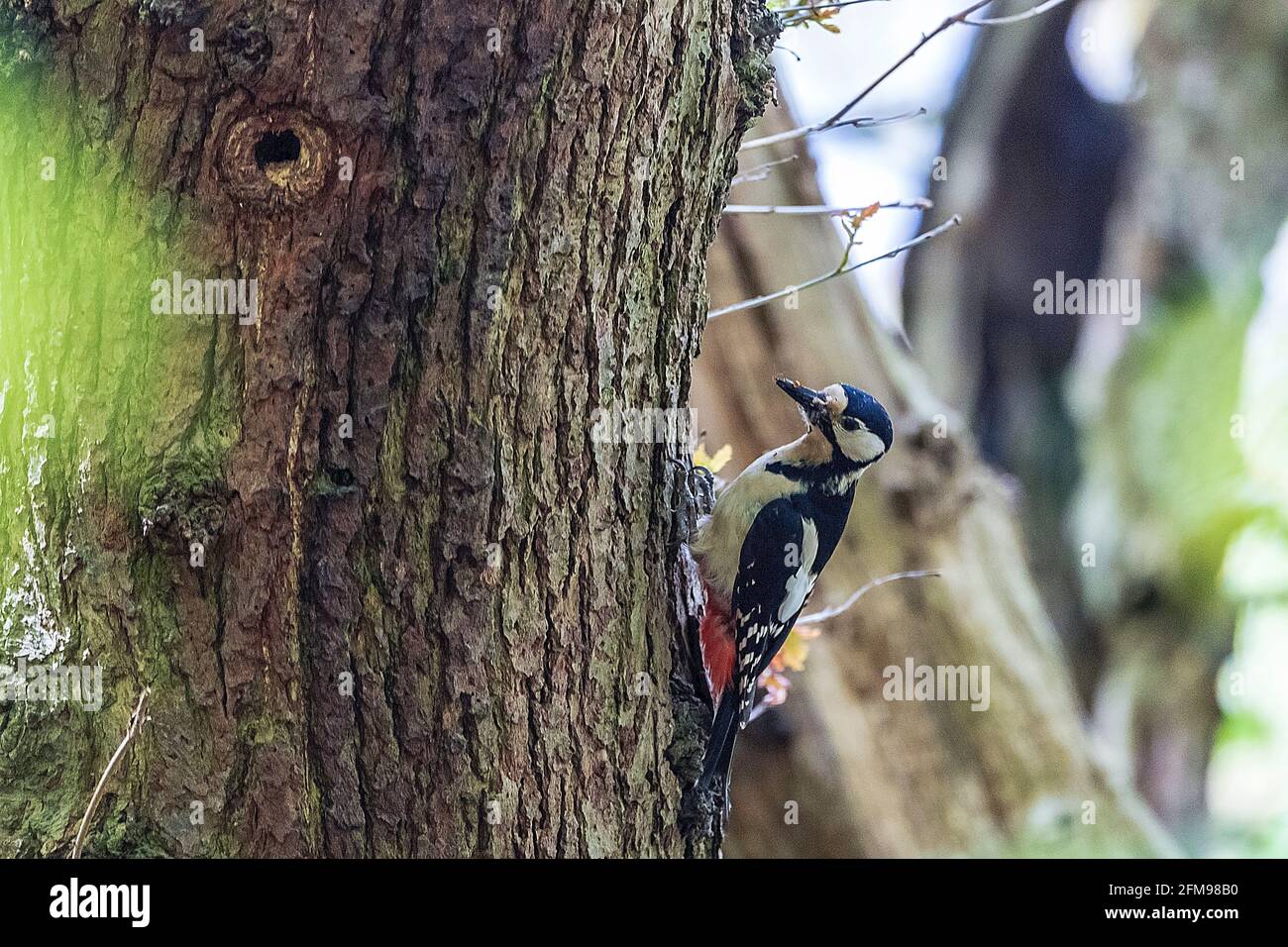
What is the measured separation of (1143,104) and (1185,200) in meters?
0.56

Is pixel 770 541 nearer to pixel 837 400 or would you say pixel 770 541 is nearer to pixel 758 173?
pixel 837 400

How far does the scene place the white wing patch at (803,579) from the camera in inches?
85.5

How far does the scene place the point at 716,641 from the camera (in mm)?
1959

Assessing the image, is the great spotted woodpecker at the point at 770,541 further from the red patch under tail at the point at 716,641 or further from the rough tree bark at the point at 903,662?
the rough tree bark at the point at 903,662

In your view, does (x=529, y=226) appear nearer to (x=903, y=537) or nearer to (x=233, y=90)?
(x=233, y=90)

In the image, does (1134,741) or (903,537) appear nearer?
(903,537)

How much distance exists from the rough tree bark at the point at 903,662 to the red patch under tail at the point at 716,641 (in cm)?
134

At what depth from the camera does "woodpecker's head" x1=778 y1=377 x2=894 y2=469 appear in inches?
92.7

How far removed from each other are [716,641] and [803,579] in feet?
1.32

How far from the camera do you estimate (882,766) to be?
3.60 metres

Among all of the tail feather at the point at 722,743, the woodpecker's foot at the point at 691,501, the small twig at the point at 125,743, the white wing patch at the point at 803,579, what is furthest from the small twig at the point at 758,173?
the small twig at the point at 125,743

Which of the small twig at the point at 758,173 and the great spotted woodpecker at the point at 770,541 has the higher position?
the small twig at the point at 758,173

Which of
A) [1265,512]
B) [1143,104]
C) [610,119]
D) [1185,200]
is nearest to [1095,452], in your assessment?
[1265,512]

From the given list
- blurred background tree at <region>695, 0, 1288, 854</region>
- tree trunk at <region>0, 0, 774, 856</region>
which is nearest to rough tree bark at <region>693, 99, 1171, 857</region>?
blurred background tree at <region>695, 0, 1288, 854</region>
